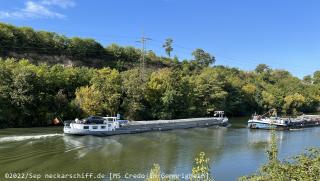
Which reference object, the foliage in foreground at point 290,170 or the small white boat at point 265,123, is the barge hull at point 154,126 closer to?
the small white boat at point 265,123

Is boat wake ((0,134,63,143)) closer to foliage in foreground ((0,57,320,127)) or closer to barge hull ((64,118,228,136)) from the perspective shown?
barge hull ((64,118,228,136))

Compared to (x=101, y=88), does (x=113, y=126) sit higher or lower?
lower

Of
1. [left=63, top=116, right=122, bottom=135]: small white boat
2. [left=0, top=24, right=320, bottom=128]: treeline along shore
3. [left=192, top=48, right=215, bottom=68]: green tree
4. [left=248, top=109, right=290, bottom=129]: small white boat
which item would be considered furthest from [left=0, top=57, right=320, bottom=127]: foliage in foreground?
[left=192, top=48, right=215, bottom=68]: green tree

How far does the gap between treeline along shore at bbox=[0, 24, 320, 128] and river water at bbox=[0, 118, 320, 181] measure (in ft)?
23.9

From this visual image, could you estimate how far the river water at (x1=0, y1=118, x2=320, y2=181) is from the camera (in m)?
37.8

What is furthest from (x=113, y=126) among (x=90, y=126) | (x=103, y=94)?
(x=103, y=94)

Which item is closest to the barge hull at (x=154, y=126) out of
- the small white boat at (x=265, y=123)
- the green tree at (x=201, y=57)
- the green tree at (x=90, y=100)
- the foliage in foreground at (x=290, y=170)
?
the small white boat at (x=265, y=123)

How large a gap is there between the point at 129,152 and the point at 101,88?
30452mm

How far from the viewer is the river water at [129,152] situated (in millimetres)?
37750

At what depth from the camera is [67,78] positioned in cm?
7681

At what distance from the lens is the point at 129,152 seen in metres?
47.7

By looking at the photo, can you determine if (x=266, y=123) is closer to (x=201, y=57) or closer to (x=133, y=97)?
(x=133, y=97)

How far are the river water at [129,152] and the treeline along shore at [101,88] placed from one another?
730 cm

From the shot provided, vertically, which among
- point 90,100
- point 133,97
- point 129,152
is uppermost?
point 133,97
